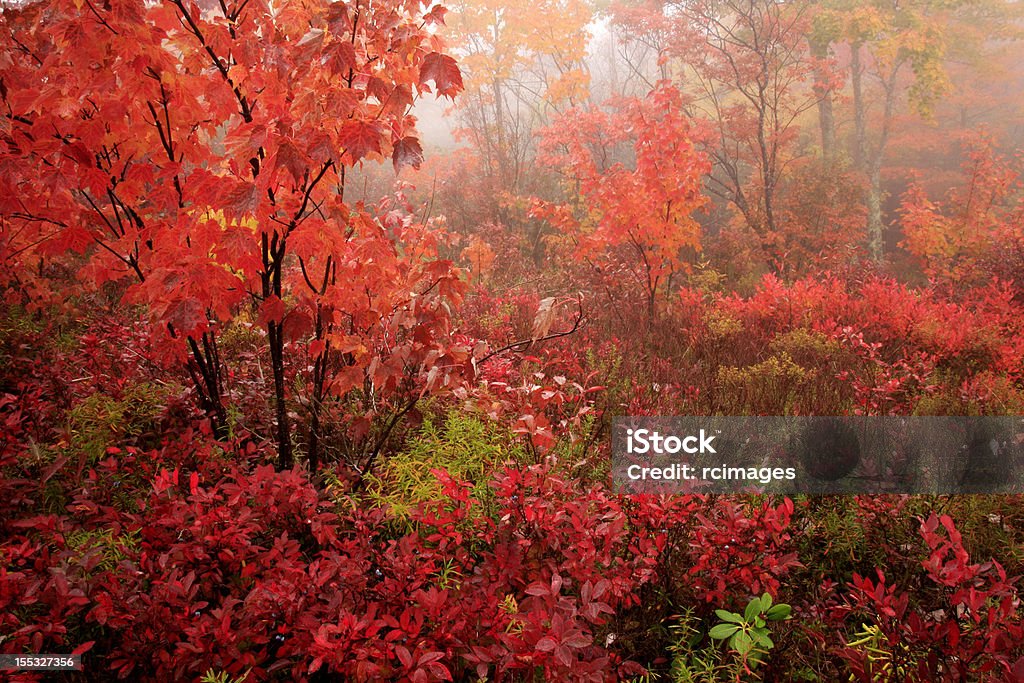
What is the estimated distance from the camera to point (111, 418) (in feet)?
10.00

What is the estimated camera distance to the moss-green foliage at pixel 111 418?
296cm

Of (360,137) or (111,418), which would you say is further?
(111,418)

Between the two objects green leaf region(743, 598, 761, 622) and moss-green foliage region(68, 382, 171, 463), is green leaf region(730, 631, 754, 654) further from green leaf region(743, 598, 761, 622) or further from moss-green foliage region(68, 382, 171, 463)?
moss-green foliage region(68, 382, 171, 463)

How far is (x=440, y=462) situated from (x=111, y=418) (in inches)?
69.2

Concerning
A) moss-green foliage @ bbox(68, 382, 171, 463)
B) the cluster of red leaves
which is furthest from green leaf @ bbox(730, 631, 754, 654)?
moss-green foliage @ bbox(68, 382, 171, 463)

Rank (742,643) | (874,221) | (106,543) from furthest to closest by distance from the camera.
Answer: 1. (874,221)
2. (106,543)
3. (742,643)

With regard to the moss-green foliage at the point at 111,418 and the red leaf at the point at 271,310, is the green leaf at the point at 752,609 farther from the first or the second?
the moss-green foliage at the point at 111,418

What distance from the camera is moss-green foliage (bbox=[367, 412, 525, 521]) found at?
2621 millimetres

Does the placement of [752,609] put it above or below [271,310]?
below

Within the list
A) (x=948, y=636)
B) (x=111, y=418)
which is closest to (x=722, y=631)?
(x=948, y=636)

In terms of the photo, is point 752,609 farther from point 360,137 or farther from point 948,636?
point 360,137

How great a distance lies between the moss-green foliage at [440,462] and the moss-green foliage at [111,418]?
1.37m

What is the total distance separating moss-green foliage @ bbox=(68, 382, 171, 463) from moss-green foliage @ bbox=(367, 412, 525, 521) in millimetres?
1365

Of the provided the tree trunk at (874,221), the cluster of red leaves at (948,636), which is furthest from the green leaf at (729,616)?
the tree trunk at (874,221)
